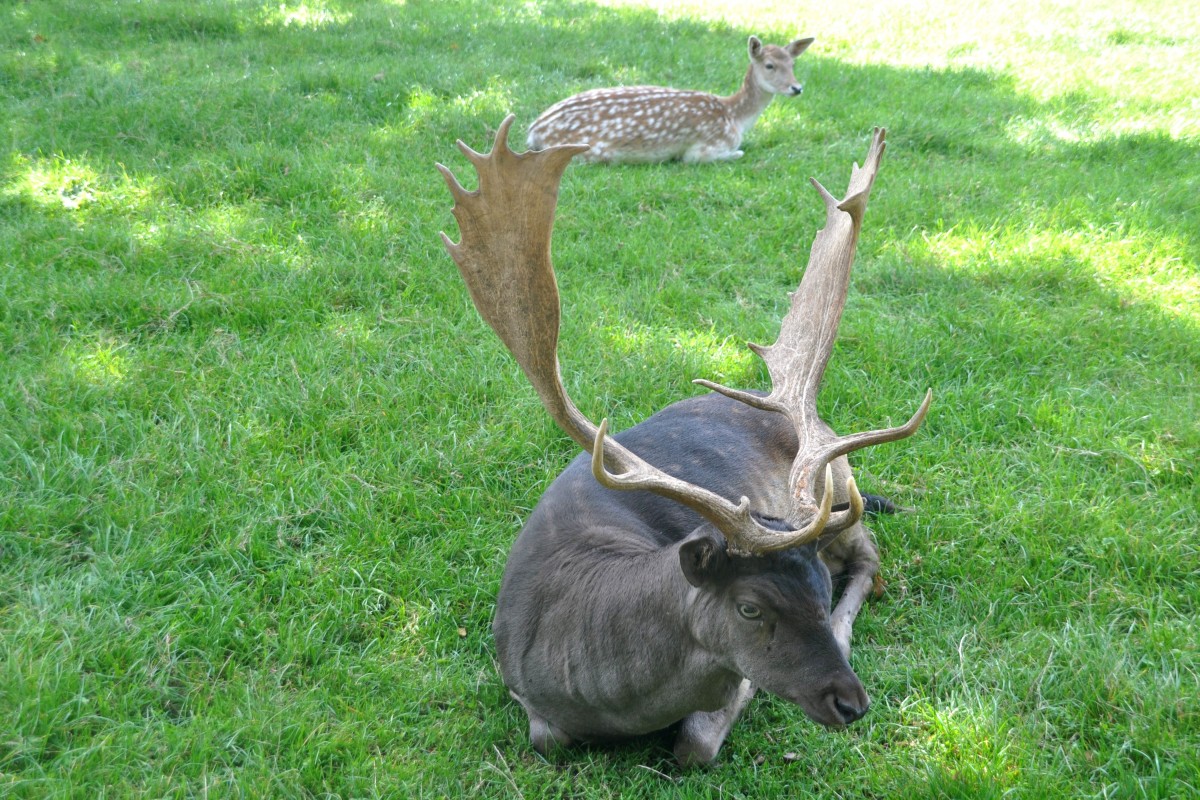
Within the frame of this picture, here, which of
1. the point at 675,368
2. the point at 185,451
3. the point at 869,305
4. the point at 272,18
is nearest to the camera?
the point at 185,451

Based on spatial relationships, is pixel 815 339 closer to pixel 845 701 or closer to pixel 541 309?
pixel 541 309

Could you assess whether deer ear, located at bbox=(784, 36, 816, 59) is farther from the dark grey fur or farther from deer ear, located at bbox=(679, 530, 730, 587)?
deer ear, located at bbox=(679, 530, 730, 587)

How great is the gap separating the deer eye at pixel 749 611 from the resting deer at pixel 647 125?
547 cm

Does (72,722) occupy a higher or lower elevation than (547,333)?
lower

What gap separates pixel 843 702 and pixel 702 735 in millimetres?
701

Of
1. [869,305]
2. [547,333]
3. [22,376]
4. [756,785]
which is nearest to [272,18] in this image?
[22,376]

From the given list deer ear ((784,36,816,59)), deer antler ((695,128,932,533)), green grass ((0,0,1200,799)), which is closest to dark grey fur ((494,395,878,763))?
green grass ((0,0,1200,799))

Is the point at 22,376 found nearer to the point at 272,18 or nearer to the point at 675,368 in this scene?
the point at 675,368

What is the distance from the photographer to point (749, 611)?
263 centimetres

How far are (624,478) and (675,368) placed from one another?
2.37m

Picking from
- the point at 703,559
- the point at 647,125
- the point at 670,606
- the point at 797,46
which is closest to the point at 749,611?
the point at 703,559

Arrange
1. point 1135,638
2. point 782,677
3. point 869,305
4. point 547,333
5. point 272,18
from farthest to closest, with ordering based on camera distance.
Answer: point 272,18
point 869,305
point 1135,638
point 547,333
point 782,677

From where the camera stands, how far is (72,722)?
2982 mm

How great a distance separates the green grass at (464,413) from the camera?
10.1 ft
